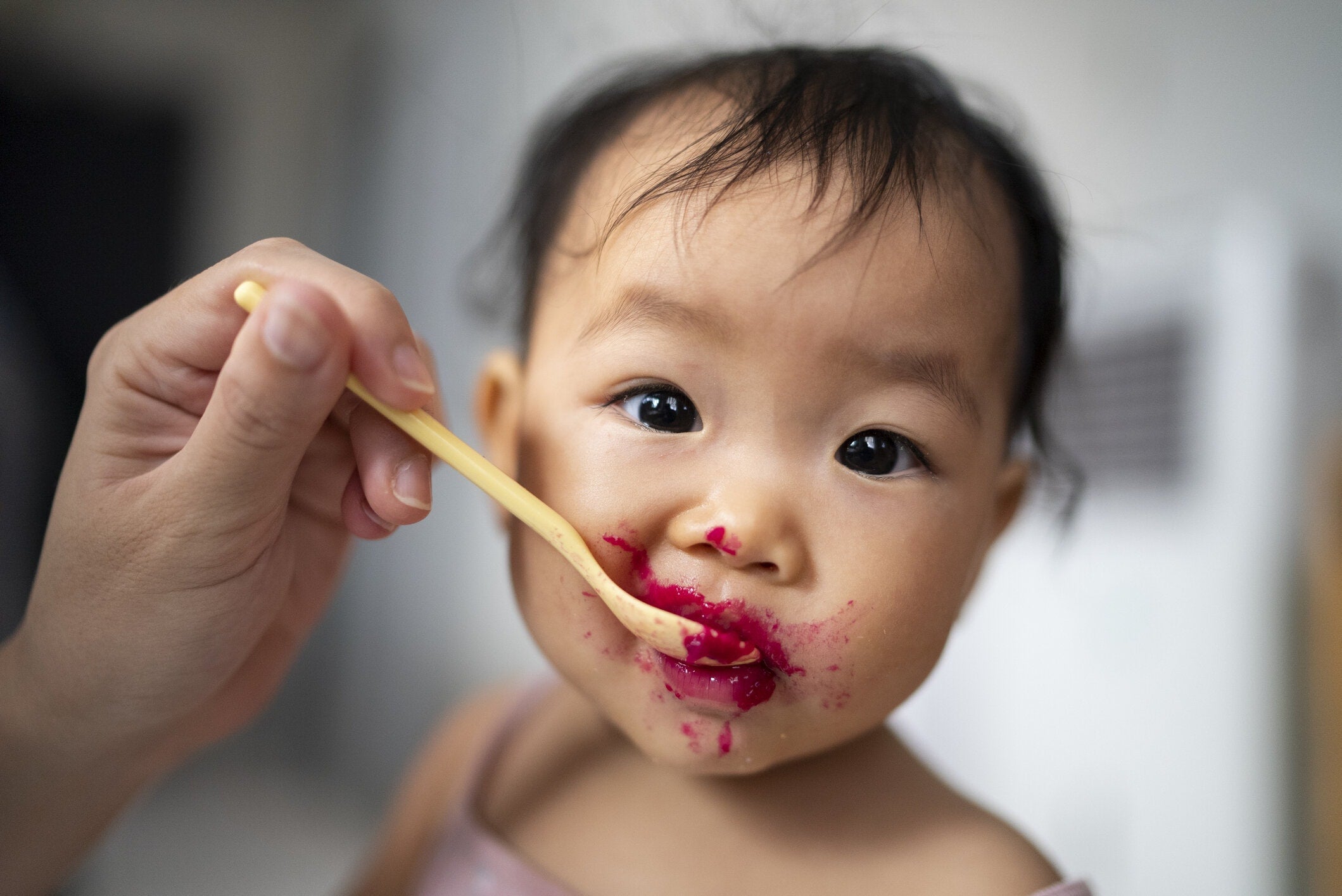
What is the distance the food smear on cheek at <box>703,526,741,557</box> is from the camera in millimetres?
423

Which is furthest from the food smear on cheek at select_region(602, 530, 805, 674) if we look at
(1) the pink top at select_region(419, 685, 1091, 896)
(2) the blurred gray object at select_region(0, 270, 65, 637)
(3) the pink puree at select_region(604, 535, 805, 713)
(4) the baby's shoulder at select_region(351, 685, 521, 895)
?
(2) the blurred gray object at select_region(0, 270, 65, 637)

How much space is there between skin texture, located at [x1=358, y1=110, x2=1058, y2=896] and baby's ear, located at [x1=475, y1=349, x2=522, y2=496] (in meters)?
0.04

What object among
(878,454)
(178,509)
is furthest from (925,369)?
(178,509)

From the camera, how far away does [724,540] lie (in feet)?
1.39

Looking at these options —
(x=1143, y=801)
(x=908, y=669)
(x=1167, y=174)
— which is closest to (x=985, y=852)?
(x=908, y=669)

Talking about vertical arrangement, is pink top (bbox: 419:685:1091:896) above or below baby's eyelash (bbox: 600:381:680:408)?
below

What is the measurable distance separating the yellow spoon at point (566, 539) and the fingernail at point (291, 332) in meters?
0.03

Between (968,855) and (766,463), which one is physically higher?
(766,463)

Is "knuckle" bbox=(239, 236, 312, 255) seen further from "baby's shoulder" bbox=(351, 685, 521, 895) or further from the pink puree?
"baby's shoulder" bbox=(351, 685, 521, 895)

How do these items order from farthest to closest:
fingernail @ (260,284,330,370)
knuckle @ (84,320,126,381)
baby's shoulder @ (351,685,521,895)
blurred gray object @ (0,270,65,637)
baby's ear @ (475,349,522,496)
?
blurred gray object @ (0,270,65,637) → baby's shoulder @ (351,685,521,895) → baby's ear @ (475,349,522,496) → knuckle @ (84,320,126,381) → fingernail @ (260,284,330,370)

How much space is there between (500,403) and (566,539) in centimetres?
21

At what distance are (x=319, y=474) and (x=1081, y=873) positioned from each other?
112 centimetres

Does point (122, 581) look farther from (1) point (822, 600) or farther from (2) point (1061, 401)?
(2) point (1061, 401)

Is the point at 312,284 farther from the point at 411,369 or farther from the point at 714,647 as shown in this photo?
the point at 714,647
